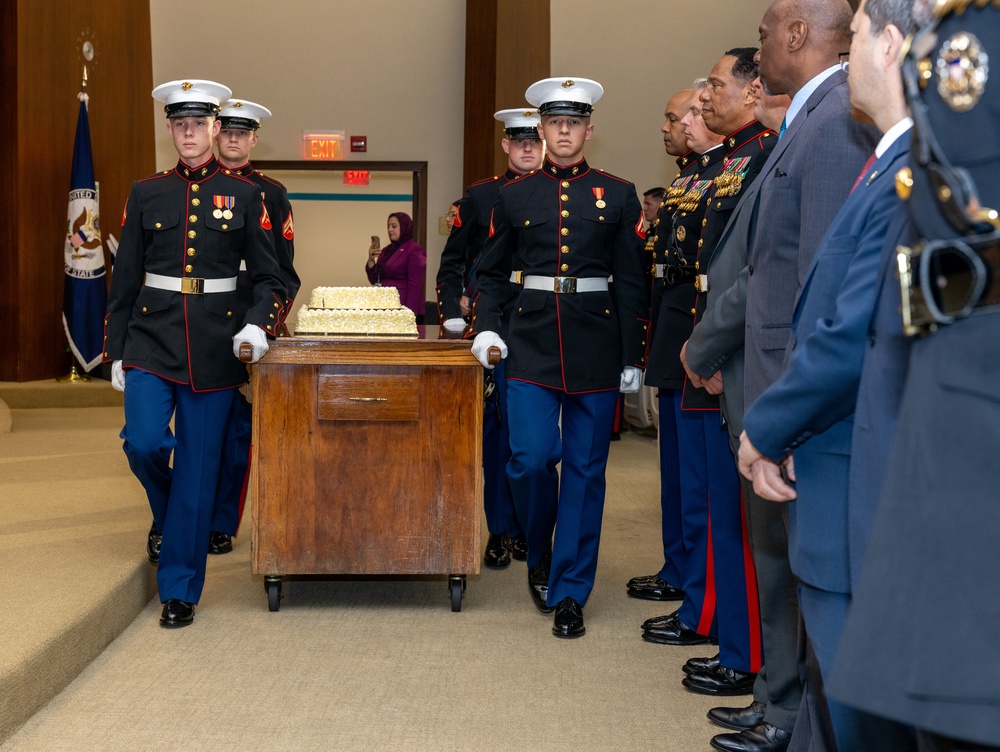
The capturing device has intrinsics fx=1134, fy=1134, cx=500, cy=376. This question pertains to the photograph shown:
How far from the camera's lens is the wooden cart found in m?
3.48

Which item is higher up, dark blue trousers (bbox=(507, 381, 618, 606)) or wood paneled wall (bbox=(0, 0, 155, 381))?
wood paneled wall (bbox=(0, 0, 155, 381))

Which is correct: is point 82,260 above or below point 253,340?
above

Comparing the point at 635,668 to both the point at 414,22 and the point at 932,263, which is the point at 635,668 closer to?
the point at 932,263

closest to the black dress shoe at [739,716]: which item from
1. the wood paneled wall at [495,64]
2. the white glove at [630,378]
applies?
the white glove at [630,378]

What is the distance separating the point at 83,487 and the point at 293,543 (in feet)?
5.40

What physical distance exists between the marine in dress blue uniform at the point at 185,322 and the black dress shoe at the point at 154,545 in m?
0.19

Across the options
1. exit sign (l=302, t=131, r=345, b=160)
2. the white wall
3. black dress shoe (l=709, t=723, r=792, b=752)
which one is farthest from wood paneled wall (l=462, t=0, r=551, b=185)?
black dress shoe (l=709, t=723, r=792, b=752)

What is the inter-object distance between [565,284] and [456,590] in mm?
1026

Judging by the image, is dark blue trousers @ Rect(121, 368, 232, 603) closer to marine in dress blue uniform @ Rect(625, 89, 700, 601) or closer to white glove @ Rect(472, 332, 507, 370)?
white glove @ Rect(472, 332, 507, 370)

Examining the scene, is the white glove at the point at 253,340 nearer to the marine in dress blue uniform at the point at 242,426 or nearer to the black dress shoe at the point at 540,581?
the marine in dress blue uniform at the point at 242,426

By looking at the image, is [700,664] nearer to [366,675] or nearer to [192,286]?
[366,675]

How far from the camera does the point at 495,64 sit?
9836 mm

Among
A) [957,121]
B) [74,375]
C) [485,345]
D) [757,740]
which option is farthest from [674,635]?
[74,375]

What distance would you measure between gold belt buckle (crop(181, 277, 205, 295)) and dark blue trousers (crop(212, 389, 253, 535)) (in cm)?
84
